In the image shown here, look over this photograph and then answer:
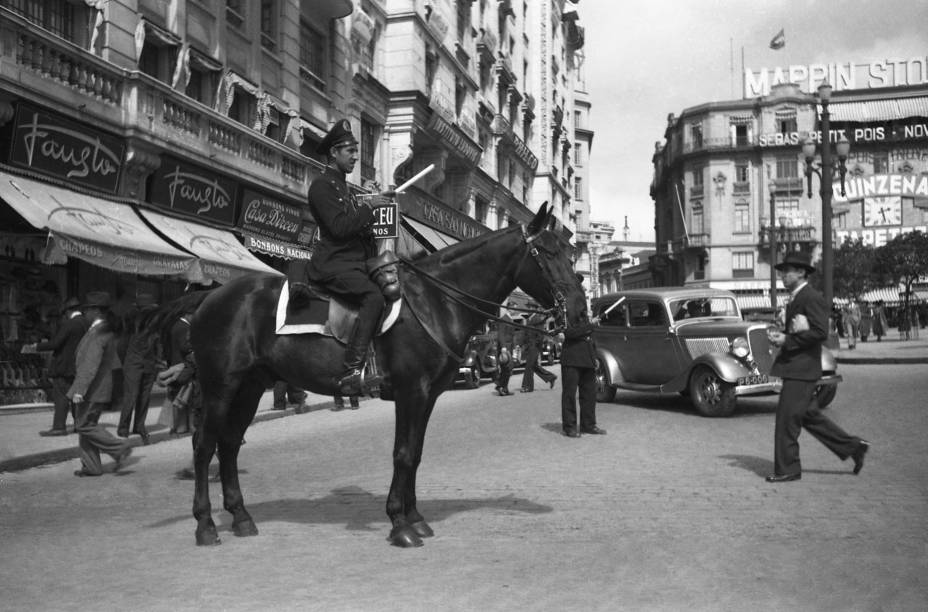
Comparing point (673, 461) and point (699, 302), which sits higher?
point (699, 302)

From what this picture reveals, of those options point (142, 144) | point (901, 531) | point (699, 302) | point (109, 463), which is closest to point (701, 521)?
point (901, 531)

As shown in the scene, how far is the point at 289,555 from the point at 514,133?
41837mm

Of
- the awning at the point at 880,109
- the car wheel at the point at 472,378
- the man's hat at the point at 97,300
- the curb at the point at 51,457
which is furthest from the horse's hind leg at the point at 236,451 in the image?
the awning at the point at 880,109

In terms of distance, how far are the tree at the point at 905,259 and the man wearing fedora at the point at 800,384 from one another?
154 ft

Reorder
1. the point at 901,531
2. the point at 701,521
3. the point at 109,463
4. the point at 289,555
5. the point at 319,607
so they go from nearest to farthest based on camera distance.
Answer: the point at 319,607, the point at 289,555, the point at 901,531, the point at 701,521, the point at 109,463

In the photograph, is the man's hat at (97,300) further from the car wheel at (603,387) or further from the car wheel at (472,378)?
the car wheel at (472,378)

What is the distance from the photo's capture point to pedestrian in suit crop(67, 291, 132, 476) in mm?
9000

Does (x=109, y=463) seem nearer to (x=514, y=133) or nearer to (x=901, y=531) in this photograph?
(x=901, y=531)

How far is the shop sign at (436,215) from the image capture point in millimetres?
30141

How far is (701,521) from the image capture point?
6.21 metres

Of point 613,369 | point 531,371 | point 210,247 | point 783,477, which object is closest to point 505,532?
point 783,477

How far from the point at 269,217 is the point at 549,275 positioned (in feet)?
54.9

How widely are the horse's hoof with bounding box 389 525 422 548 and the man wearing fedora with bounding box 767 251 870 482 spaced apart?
12.6ft

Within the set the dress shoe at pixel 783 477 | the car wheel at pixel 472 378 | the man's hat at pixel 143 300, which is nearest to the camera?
the dress shoe at pixel 783 477
